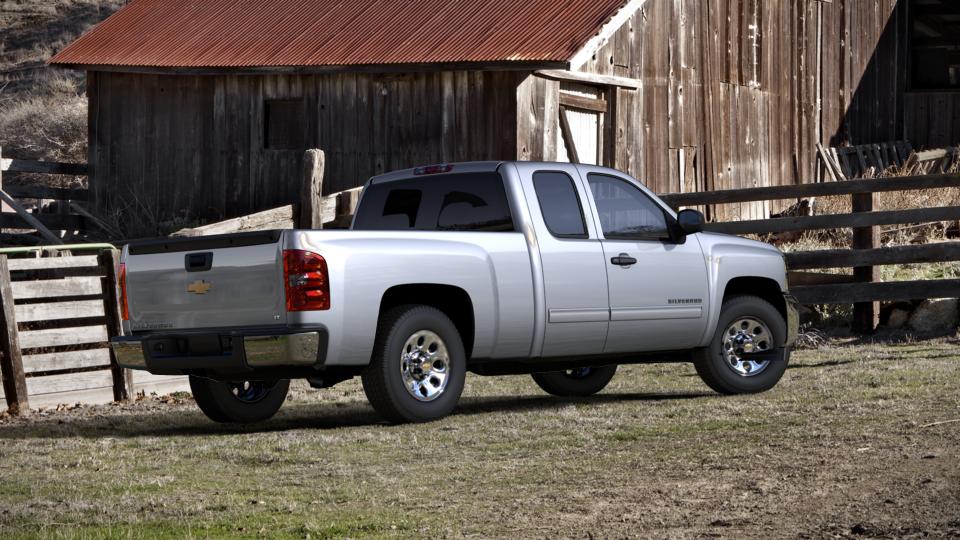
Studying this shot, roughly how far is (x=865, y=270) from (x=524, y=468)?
8519 millimetres

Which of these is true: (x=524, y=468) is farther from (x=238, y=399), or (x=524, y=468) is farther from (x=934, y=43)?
(x=934, y=43)

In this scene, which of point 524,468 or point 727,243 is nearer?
point 524,468

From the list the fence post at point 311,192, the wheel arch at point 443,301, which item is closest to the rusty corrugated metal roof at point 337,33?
the fence post at point 311,192

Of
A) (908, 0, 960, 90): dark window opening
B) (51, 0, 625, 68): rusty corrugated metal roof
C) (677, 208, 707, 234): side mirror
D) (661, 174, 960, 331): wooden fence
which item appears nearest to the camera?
(677, 208, 707, 234): side mirror

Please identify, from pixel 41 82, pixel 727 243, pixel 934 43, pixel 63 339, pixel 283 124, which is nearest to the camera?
pixel 727 243

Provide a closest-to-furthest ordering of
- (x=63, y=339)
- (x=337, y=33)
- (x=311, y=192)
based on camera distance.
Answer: (x=63, y=339), (x=311, y=192), (x=337, y=33)

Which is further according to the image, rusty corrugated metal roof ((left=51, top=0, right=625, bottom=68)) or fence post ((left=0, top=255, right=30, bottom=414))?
rusty corrugated metal roof ((left=51, top=0, right=625, bottom=68))

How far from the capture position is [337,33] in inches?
915

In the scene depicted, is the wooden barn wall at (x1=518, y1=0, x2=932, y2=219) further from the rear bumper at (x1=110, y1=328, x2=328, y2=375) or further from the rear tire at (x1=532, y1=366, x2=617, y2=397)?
the rear bumper at (x1=110, y1=328, x2=328, y2=375)

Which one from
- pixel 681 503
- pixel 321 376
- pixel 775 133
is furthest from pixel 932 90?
pixel 681 503

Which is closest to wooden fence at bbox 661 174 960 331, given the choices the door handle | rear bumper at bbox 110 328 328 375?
the door handle

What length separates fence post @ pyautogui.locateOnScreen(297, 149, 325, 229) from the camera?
16.0m

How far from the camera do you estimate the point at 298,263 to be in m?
9.43

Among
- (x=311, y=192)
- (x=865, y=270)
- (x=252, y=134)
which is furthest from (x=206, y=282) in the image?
(x=252, y=134)
